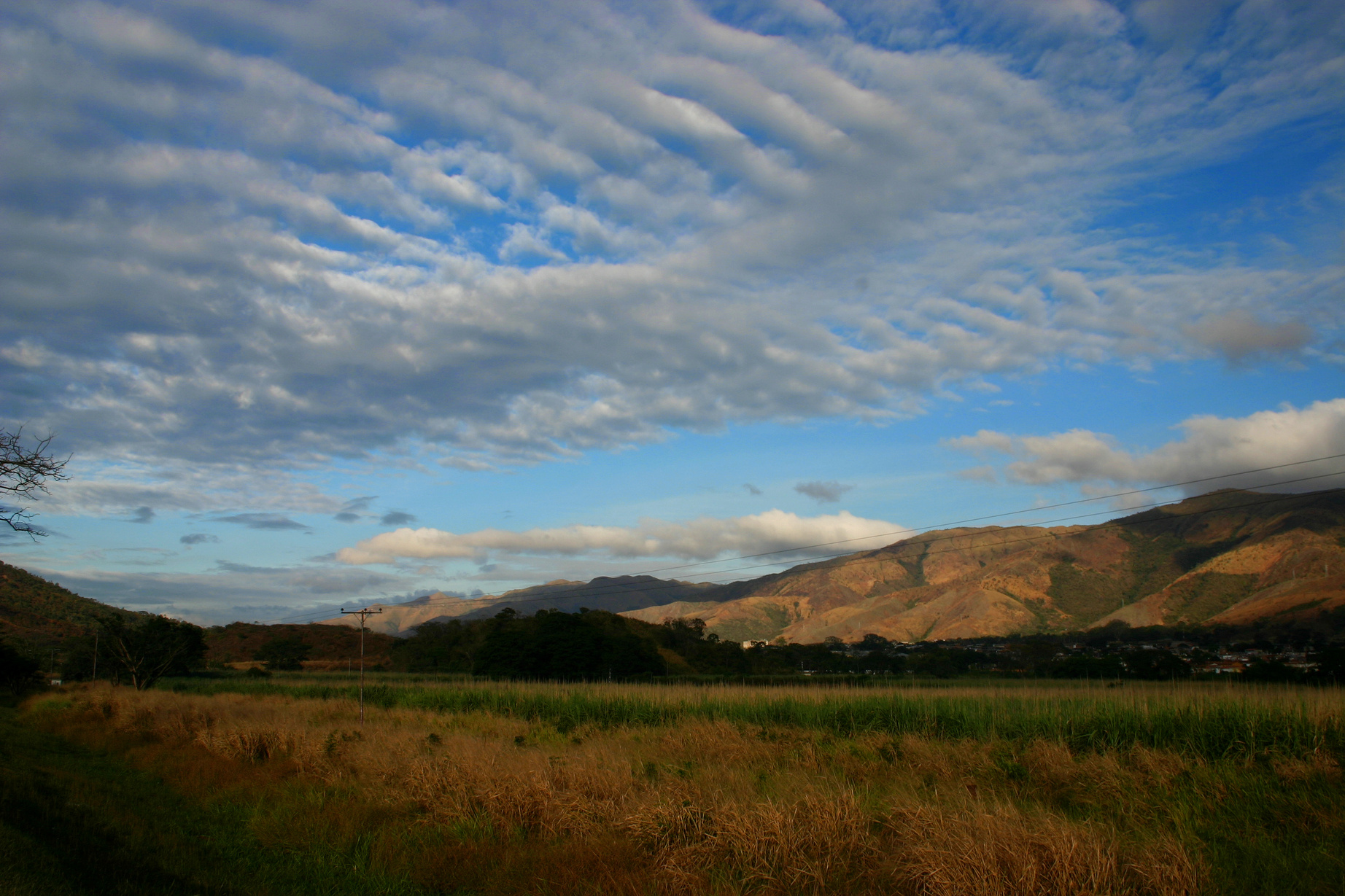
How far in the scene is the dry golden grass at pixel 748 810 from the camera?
281 inches

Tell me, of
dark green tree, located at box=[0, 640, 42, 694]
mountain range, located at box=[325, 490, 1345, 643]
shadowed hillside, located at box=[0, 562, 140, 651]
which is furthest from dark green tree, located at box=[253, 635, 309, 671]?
dark green tree, located at box=[0, 640, 42, 694]

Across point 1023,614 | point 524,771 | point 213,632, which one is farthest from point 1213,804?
point 1023,614

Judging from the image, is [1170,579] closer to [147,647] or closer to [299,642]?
[299,642]

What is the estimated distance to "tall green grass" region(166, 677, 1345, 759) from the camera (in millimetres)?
14484

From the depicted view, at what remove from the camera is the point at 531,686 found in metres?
36.4

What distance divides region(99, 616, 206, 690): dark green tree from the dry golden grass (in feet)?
109

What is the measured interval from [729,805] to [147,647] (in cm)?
5391

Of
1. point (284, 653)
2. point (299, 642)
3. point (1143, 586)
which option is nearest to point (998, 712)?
point (284, 653)

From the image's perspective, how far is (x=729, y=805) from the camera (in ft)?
29.2

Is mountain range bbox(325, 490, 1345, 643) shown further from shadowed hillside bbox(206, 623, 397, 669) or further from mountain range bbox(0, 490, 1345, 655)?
shadowed hillside bbox(206, 623, 397, 669)

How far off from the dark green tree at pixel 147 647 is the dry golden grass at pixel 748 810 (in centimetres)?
3315

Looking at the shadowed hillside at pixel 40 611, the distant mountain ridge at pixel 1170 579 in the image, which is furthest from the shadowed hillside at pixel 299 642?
the distant mountain ridge at pixel 1170 579

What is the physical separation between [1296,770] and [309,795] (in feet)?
55.0

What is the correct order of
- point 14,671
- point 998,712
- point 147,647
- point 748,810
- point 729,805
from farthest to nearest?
point 147,647 < point 14,671 < point 998,712 < point 729,805 < point 748,810
